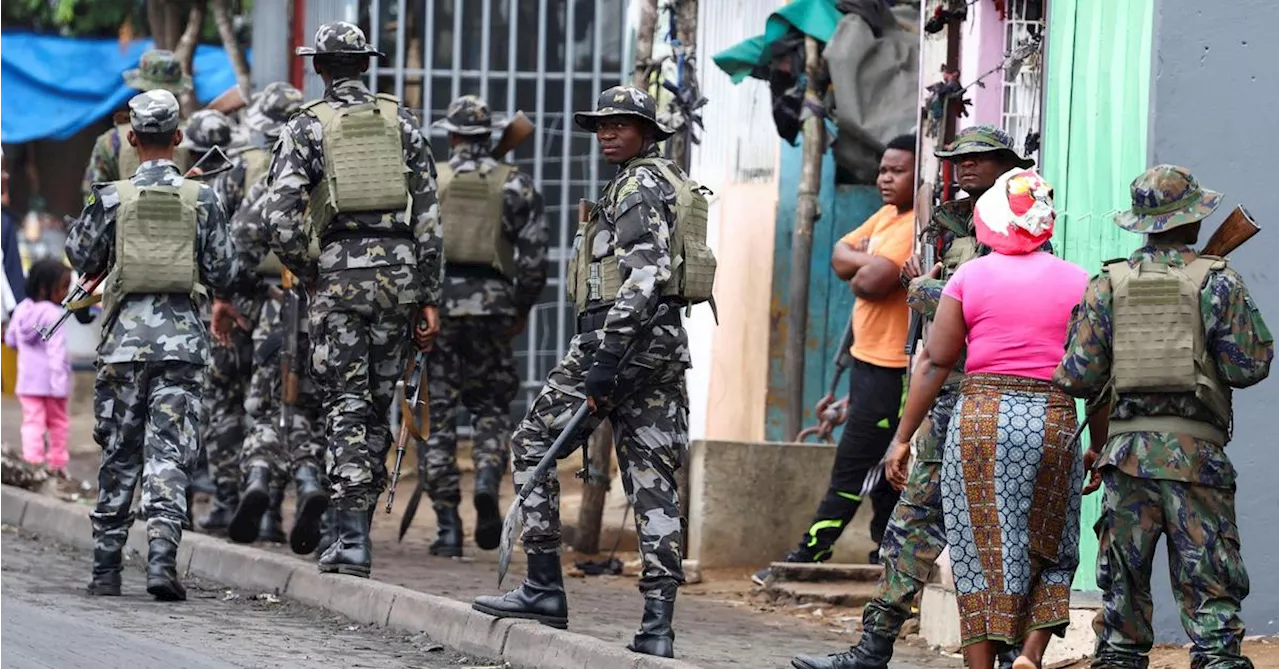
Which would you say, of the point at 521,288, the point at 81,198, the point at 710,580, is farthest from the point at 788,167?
the point at 81,198

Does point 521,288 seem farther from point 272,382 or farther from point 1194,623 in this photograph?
point 1194,623

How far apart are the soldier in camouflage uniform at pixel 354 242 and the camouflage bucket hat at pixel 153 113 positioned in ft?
1.50

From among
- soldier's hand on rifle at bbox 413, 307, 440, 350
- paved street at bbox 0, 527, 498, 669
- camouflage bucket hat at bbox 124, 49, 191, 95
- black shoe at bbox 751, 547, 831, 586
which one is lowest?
paved street at bbox 0, 527, 498, 669

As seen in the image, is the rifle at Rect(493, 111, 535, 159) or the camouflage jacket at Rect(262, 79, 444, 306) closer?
the camouflage jacket at Rect(262, 79, 444, 306)

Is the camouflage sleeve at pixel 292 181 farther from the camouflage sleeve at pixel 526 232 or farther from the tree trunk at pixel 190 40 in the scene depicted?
the tree trunk at pixel 190 40

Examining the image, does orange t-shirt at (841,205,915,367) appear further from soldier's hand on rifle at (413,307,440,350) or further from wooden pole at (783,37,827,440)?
soldier's hand on rifle at (413,307,440,350)

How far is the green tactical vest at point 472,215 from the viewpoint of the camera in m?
10.9

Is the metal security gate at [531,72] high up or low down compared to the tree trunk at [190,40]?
down

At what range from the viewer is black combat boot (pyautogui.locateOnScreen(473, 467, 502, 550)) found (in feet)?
35.2

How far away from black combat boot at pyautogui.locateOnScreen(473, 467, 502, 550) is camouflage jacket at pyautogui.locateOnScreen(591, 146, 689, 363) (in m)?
3.44

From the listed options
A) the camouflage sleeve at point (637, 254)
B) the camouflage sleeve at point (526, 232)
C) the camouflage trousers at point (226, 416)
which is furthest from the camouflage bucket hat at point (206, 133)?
the camouflage sleeve at point (637, 254)

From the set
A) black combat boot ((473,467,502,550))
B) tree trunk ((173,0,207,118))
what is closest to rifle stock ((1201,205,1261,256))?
black combat boot ((473,467,502,550))

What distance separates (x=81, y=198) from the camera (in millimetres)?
24406

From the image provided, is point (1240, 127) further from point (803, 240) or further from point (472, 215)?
point (472, 215)
